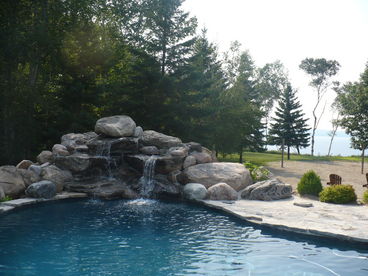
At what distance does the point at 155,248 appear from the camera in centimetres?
891

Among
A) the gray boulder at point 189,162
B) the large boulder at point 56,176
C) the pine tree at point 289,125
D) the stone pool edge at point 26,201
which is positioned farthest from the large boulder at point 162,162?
the pine tree at point 289,125

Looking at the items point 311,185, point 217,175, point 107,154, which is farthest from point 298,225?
point 107,154

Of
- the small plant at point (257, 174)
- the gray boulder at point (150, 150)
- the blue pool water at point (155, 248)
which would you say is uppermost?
the gray boulder at point (150, 150)

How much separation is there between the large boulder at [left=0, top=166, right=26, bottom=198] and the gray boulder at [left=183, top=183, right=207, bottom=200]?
298 inches

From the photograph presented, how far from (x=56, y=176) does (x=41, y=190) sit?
1702 millimetres

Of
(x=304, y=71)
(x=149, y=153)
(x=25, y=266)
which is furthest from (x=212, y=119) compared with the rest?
(x=304, y=71)

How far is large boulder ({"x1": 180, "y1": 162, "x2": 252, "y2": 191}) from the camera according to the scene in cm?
1636

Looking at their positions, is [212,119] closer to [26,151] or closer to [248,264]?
[26,151]

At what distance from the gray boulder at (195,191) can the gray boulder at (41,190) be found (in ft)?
20.3

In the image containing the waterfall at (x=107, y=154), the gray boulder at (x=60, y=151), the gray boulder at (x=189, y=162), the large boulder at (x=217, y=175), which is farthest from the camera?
the gray boulder at (x=189, y=162)

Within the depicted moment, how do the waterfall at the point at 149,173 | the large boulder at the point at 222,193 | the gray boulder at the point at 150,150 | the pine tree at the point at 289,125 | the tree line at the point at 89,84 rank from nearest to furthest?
the large boulder at the point at 222,193 → the waterfall at the point at 149,173 → the gray boulder at the point at 150,150 → the tree line at the point at 89,84 → the pine tree at the point at 289,125

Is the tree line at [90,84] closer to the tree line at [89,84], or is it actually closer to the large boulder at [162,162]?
the tree line at [89,84]

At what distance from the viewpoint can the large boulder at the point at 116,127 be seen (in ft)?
58.8

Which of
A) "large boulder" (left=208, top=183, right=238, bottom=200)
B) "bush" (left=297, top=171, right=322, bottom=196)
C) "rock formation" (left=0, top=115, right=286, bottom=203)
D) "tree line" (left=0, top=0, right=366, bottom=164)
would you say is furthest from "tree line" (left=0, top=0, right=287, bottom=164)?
"bush" (left=297, top=171, right=322, bottom=196)
